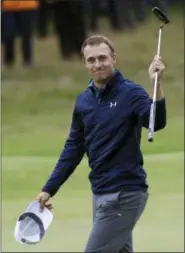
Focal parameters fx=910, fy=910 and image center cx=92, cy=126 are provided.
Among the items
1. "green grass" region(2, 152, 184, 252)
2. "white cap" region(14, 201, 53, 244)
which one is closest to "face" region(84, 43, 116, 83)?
"white cap" region(14, 201, 53, 244)

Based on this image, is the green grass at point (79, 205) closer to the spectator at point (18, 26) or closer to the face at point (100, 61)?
the face at point (100, 61)

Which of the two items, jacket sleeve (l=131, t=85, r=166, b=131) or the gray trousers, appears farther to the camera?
the gray trousers

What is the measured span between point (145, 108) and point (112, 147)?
250 mm

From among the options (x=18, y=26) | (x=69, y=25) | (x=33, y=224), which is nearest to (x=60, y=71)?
(x=69, y=25)

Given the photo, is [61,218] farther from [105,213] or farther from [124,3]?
[124,3]

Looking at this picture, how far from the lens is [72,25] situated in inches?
590

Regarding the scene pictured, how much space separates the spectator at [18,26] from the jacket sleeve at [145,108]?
9215mm

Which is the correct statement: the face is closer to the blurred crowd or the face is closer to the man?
the man

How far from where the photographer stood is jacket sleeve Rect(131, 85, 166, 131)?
152 inches

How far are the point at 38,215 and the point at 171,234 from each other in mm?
2727

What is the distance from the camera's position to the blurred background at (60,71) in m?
10.5

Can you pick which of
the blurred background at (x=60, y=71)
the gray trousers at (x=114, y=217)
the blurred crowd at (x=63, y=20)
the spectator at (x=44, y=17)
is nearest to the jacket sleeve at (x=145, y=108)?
the gray trousers at (x=114, y=217)

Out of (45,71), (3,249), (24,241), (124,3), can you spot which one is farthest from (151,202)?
(45,71)

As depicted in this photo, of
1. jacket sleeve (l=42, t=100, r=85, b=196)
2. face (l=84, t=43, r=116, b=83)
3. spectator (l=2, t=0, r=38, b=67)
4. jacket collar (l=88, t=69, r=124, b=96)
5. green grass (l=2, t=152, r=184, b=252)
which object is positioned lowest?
green grass (l=2, t=152, r=184, b=252)
